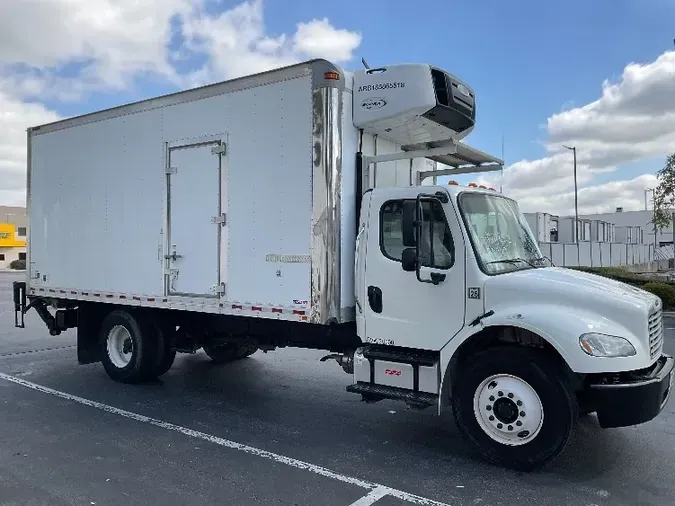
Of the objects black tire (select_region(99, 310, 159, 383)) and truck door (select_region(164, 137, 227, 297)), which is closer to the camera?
truck door (select_region(164, 137, 227, 297))

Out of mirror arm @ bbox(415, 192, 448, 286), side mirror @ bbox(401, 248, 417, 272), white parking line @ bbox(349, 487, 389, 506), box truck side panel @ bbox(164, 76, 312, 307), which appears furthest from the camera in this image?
box truck side panel @ bbox(164, 76, 312, 307)

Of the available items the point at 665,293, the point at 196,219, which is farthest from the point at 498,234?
the point at 665,293

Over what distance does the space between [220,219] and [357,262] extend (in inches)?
71.3

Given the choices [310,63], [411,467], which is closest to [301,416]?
[411,467]

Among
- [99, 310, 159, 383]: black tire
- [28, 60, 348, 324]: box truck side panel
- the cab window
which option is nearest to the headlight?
the cab window

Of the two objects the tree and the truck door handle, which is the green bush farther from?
the truck door handle

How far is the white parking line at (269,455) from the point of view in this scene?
4.42 metres

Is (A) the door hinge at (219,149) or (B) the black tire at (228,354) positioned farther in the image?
(B) the black tire at (228,354)

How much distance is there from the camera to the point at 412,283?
18.2 ft

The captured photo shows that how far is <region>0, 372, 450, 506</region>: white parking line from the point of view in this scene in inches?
174

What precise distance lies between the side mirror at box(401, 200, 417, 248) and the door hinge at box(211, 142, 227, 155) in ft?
8.22

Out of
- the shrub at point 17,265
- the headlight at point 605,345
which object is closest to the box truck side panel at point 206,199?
the headlight at point 605,345

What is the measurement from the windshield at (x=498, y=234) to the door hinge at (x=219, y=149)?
2.78 metres

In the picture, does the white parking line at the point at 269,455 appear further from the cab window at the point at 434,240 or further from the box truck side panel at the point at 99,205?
the cab window at the point at 434,240
